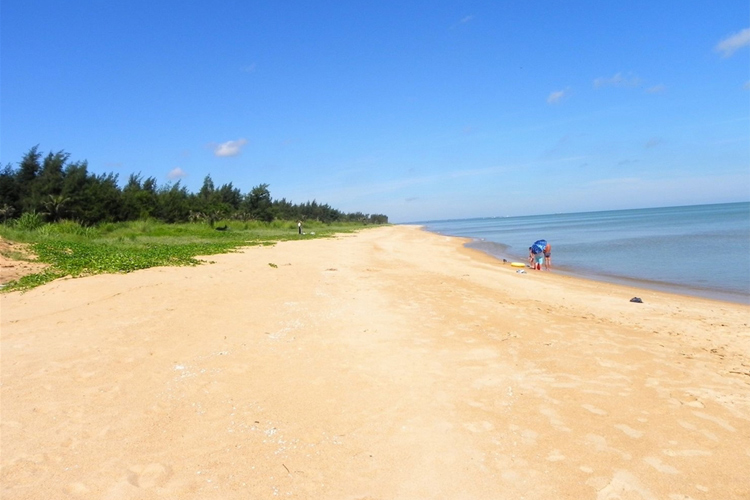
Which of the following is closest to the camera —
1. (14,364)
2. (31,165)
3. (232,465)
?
(232,465)

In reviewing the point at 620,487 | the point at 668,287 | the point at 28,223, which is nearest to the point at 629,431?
the point at 620,487

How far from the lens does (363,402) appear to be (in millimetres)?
4117

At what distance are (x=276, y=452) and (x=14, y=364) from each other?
12.2ft

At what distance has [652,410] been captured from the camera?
157 inches

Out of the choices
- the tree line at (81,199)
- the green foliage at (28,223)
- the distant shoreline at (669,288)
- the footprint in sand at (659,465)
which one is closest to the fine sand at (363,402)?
the footprint in sand at (659,465)

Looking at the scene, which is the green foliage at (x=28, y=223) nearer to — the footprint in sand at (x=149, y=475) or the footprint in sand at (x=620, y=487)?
the footprint in sand at (x=149, y=475)

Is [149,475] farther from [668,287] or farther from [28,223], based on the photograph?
[28,223]

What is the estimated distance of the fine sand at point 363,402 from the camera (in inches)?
118

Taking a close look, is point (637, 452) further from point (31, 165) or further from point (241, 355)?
point (31, 165)

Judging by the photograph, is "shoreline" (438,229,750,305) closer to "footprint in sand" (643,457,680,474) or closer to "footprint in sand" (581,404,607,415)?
"footprint in sand" (581,404,607,415)

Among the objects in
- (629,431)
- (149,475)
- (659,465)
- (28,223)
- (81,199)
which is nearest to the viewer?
(149,475)

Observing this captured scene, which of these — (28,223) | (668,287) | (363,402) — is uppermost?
(28,223)

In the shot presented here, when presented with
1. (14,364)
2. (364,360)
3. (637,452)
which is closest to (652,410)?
(637,452)

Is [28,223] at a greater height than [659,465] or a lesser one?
greater
